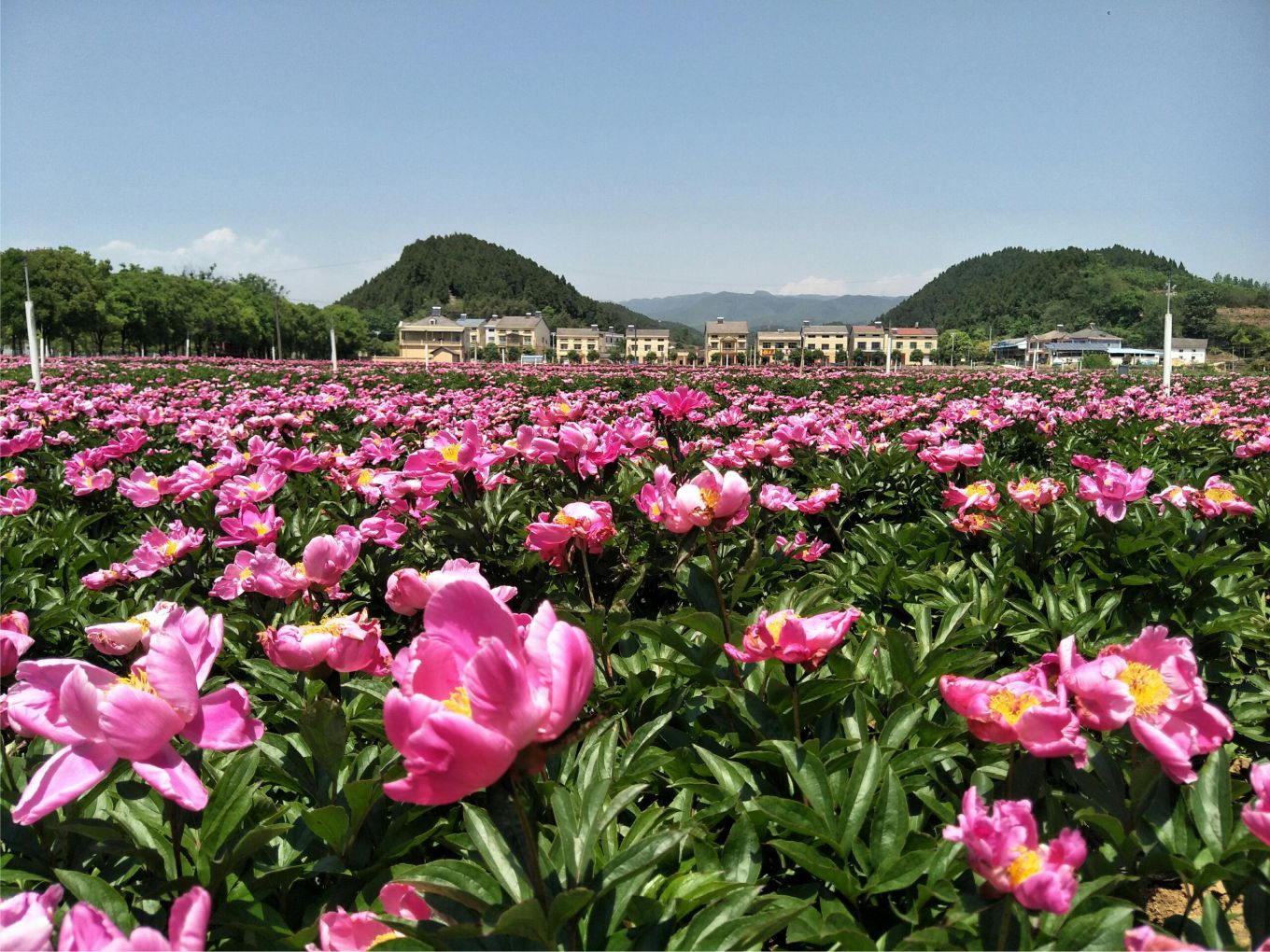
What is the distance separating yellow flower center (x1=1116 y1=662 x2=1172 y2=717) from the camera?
3.55 feet

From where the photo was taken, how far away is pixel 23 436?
15.2 feet

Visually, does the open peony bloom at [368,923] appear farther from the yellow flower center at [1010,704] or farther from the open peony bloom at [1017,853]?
the yellow flower center at [1010,704]

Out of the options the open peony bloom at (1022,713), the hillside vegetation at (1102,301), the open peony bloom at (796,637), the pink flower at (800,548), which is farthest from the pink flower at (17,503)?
the hillside vegetation at (1102,301)

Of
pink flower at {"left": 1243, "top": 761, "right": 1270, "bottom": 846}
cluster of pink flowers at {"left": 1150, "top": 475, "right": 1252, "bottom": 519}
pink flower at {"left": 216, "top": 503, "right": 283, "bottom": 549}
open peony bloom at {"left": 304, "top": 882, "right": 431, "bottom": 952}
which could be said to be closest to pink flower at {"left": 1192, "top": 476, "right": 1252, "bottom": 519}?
cluster of pink flowers at {"left": 1150, "top": 475, "right": 1252, "bottom": 519}

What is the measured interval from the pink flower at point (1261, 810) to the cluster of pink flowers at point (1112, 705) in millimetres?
71

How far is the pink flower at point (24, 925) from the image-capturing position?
0.71 m

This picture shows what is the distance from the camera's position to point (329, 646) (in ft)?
4.52

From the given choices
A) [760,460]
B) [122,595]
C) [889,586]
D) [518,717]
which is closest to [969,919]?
[518,717]

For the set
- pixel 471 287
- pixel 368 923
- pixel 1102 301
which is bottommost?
pixel 368 923

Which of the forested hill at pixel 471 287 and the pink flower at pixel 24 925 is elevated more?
the forested hill at pixel 471 287

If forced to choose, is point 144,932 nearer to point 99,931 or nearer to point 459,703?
point 99,931

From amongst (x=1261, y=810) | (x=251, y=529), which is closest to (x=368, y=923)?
(x=1261, y=810)

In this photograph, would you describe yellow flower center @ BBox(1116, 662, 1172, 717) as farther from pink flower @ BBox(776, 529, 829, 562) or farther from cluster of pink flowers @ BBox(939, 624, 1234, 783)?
pink flower @ BBox(776, 529, 829, 562)

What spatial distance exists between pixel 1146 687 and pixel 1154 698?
0.06ft
